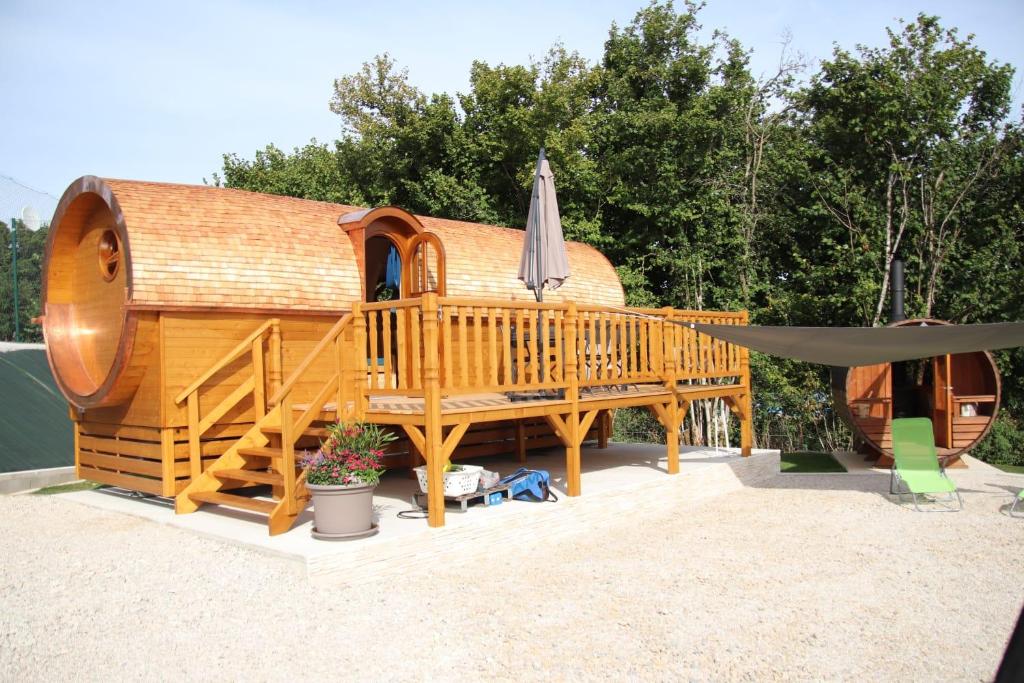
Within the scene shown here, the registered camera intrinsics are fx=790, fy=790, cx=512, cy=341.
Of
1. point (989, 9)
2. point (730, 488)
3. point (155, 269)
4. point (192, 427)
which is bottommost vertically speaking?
point (730, 488)

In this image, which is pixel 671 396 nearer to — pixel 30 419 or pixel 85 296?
pixel 85 296

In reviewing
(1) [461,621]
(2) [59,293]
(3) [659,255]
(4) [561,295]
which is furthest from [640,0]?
(1) [461,621]

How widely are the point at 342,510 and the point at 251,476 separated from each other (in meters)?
1.66

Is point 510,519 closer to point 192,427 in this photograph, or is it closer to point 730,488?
point 192,427

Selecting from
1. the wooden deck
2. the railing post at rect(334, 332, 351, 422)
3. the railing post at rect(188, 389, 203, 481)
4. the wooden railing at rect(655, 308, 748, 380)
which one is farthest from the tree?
the railing post at rect(188, 389, 203, 481)

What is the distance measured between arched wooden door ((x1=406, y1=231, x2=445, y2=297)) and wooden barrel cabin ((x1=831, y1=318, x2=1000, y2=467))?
653 centimetres

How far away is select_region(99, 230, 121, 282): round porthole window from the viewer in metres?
9.52

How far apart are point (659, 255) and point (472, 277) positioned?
8836 mm

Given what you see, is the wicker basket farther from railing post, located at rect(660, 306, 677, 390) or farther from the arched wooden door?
railing post, located at rect(660, 306, 677, 390)

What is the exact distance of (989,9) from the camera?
54.0 feet

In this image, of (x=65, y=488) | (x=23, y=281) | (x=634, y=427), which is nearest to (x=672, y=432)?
(x=634, y=427)

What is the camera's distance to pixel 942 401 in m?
12.4

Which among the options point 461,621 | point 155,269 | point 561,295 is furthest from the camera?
point 561,295

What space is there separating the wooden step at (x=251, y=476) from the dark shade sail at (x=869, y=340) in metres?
4.70
